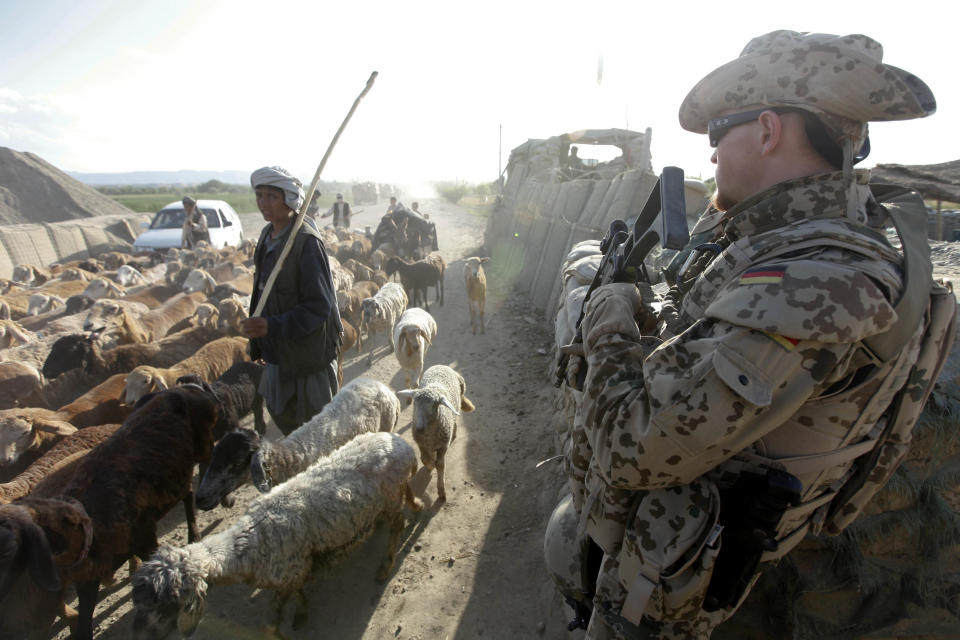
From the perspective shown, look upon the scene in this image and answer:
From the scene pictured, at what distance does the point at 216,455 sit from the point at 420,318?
4.51m

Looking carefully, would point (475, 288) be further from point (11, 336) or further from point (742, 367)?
point (742, 367)

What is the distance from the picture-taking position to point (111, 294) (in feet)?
32.1

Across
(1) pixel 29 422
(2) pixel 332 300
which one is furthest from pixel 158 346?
(2) pixel 332 300

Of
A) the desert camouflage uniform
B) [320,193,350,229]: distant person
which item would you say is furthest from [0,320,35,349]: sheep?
[320,193,350,229]: distant person

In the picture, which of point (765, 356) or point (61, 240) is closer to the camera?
point (765, 356)

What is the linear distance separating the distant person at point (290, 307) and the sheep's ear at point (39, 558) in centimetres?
162

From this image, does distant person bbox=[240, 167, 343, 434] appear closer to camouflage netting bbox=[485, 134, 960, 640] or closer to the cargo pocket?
the cargo pocket

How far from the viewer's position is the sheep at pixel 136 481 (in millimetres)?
3309

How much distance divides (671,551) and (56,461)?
5.23 m

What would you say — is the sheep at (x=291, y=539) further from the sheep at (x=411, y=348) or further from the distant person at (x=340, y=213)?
the distant person at (x=340, y=213)

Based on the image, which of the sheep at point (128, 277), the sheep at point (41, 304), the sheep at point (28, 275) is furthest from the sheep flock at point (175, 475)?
the sheep at point (28, 275)

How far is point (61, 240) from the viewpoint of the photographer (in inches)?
630

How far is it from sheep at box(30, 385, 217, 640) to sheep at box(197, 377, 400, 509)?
324mm

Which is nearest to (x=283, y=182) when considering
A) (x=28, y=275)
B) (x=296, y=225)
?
(x=296, y=225)
